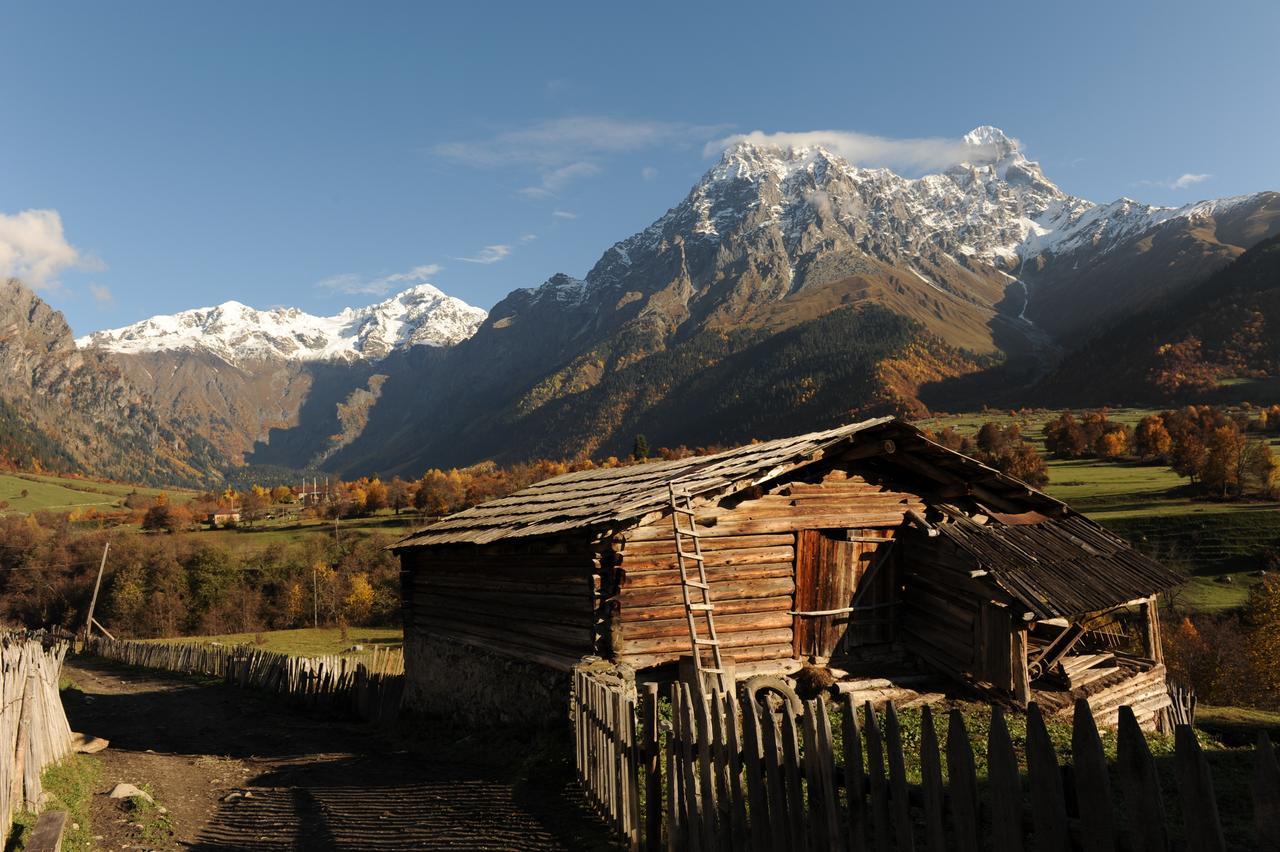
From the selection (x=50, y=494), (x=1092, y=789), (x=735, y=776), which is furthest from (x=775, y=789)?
(x=50, y=494)

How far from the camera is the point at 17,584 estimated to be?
258ft

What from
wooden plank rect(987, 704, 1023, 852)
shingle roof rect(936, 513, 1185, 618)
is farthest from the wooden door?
wooden plank rect(987, 704, 1023, 852)

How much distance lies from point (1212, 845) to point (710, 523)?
11479 millimetres

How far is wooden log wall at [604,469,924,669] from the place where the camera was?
45.3ft

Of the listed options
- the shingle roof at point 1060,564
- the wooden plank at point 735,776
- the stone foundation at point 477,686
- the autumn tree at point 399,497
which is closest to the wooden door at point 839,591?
the shingle roof at point 1060,564

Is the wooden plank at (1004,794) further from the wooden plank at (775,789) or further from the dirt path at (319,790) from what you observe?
the dirt path at (319,790)

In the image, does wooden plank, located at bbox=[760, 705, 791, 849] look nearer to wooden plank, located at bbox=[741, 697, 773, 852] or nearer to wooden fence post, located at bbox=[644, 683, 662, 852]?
wooden plank, located at bbox=[741, 697, 773, 852]

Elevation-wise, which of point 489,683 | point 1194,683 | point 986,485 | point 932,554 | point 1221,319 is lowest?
point 1194,683

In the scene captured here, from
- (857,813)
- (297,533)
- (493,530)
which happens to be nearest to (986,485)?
(493,530)

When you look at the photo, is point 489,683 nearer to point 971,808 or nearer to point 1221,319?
point 971,808

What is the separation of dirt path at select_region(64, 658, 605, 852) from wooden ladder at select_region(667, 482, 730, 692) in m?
3.35

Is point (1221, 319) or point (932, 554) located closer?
point (932, 554)

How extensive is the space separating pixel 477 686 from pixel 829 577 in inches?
334

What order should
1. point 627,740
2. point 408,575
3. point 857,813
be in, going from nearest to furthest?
point 857,813 → point 627,740 → point 408,575
